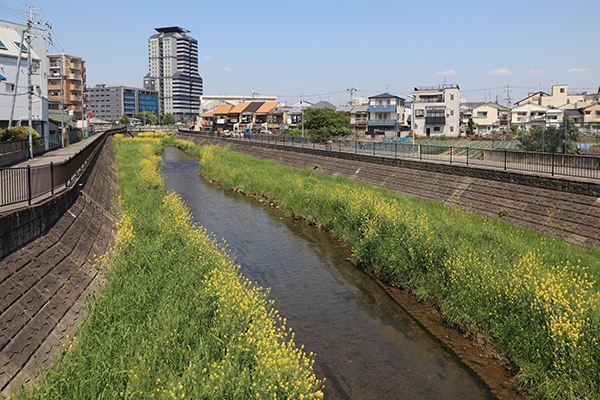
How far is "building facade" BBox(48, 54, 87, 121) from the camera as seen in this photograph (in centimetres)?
8838

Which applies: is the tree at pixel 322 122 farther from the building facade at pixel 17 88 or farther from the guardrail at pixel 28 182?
the guardrail at pixel 28 182

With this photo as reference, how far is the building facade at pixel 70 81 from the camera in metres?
88.4

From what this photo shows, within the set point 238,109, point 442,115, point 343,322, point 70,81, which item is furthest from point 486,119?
point 343,322

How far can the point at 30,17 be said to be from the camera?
34.0 metres

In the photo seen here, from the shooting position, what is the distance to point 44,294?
8.94 m

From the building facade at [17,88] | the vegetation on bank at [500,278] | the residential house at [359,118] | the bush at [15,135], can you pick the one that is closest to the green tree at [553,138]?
the vegetation on bank at [500,278]

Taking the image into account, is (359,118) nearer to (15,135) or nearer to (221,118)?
(221,118)

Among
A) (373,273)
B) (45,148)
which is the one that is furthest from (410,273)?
(45,148)

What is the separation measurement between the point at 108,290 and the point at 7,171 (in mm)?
4160

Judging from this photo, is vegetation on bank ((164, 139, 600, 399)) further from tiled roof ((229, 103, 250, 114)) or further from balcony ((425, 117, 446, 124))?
tiled roof ((229, 103, 250, 114))

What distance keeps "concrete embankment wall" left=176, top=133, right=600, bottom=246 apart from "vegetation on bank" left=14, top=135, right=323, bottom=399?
494 inches

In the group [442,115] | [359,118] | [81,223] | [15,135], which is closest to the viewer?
[81,223]

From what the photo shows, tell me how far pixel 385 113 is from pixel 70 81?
69211mm

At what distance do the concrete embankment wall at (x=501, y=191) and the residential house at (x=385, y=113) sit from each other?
194 ft
